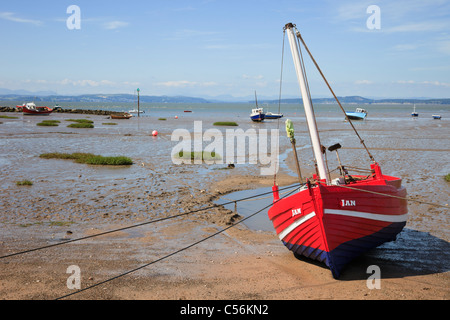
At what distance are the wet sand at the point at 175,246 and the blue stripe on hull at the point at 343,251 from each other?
34cm

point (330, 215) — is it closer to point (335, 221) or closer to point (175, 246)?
point (335, 221)

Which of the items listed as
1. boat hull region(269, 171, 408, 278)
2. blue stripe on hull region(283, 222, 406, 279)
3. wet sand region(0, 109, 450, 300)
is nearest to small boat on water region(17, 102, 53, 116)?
wet sand region(0, 109, 450, 300)

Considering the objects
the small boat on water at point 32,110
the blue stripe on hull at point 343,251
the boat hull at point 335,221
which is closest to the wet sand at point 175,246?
the blue stripe on hull at point 343,251

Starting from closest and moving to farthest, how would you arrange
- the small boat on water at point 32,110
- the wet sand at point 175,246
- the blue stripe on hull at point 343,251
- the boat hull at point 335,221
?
the wet sand at point 175,246
the boat hull at point 335,221
the blue stripe on hull at point 343,251
the small boat on water at point 32,110

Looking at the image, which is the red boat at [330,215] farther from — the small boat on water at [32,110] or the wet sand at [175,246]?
the small boat on water at [32,110]

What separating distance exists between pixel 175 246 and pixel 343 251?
4678 millimetres

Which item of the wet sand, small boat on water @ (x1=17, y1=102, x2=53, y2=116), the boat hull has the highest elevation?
small boat on water @ (x1=17, y1=102, x2=53, y2=116)

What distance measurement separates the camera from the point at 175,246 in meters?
11.3

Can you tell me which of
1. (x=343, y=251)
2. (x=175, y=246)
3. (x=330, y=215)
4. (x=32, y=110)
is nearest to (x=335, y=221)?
(x=330, y=215)

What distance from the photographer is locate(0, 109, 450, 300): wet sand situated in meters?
8.45

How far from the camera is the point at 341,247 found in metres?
9.06

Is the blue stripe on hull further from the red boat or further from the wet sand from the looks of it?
the wet sand

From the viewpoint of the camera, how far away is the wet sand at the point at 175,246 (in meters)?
8.45
